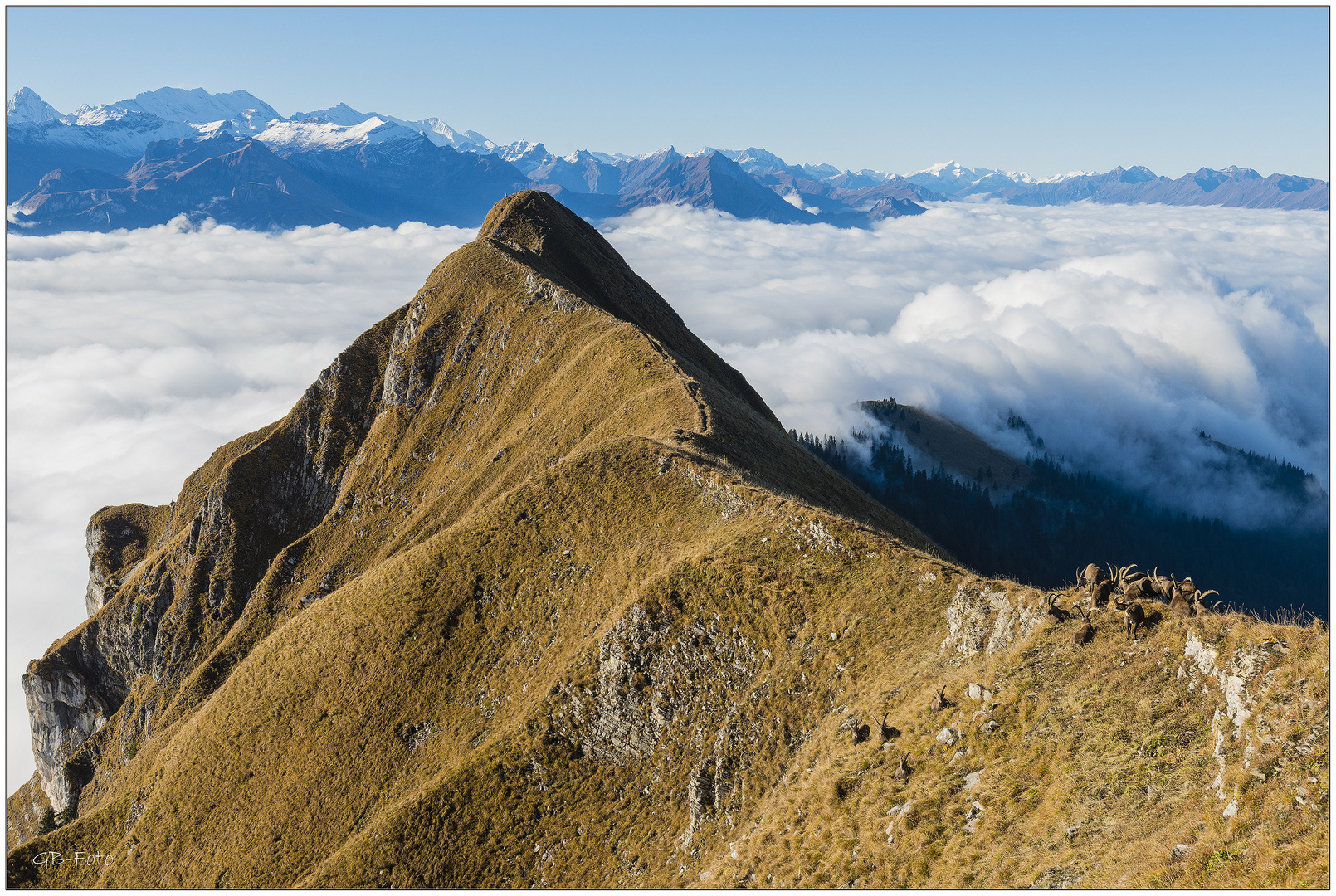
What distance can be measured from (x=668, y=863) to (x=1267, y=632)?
103 feet

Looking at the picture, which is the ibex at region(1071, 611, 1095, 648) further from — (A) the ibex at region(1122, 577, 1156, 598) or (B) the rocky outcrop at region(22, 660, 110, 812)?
(B) the rocky outcrop at region(22, 660, 110, 812)

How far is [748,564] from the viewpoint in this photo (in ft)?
158

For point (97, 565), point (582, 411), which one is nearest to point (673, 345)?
point (582, 411)

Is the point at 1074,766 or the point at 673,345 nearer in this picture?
the point at 1074,766

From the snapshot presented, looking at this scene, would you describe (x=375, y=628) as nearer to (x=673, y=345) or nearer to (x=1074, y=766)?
(x=1074, y=766)

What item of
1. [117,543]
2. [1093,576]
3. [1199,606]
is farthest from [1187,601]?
[117,543]

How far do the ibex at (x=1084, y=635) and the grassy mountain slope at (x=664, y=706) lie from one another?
0.75 m

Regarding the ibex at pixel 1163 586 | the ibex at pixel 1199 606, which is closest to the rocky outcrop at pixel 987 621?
the ibex at pixel 1163 586

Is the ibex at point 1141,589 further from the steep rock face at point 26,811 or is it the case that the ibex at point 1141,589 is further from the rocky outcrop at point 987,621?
the steep rock face at point 26,811

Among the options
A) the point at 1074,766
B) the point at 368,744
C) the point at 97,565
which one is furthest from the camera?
the point at 97,565

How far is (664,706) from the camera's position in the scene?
45719mm

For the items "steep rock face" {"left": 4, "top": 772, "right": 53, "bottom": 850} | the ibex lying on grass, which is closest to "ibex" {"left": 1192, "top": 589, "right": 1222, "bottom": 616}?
the ibex lying on grass

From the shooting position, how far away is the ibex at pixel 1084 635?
105ft

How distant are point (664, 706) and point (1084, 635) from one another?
25.0 m
